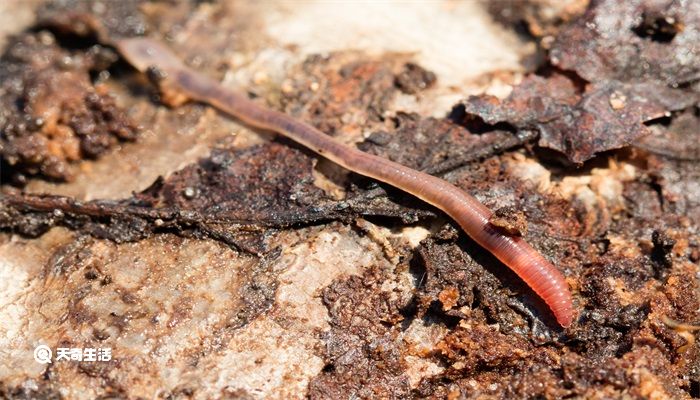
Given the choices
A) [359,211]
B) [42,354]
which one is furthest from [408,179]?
[42,354]

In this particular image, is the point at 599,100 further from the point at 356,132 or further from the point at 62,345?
the point at 62,345

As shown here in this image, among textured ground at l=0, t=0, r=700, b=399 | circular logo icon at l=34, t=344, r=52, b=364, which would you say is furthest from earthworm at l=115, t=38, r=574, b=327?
circular logo icon at l=34, t=344, r=52, b=364

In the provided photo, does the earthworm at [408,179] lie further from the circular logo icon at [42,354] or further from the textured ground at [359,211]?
the circular logo icon at [42,354]

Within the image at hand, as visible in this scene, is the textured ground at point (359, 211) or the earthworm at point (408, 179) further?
the earthworm at point (408, 179)

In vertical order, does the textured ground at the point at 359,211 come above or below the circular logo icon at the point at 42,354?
above

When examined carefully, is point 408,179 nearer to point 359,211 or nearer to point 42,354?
point 359,211

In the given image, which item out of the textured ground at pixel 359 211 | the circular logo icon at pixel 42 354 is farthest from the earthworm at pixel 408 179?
the circular logo icon at pixel 42 354
